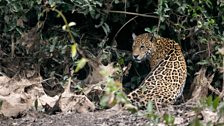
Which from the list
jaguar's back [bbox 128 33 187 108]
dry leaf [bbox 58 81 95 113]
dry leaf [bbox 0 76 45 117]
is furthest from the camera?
jaguar's back [bbox 128 33 187 108]

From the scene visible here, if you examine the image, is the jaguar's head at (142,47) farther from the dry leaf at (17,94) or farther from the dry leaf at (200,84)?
the dry leaf at (17,94)

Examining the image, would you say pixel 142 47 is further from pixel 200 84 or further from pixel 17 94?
pixel 17 94

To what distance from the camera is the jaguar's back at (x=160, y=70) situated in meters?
6.17

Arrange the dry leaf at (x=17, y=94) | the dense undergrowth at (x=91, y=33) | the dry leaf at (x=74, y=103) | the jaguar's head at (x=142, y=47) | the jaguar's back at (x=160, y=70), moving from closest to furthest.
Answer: the dry leaf at (x=17, y=94)
the dry leaf at (x=74, y=103)
the jaguar's back at (x=160, y=70)
the dense undergrowth at (x=91, y=33)
the jaguar's head at (x=142, y=47)

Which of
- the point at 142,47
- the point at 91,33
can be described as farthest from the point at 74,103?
the point at 91,33

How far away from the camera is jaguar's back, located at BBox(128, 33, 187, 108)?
6.17 m

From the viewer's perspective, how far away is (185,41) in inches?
282

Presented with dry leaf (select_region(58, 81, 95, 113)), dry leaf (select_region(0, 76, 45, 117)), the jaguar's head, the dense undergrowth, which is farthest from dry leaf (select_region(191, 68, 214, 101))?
dry leaf (select_region(0, 76, 45, 117))

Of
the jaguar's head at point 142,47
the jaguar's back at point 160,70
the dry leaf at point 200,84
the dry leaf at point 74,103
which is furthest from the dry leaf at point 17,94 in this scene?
the dry leaf at point 200,84

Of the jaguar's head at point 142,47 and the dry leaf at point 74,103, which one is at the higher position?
the jaguar's head at point 142,47

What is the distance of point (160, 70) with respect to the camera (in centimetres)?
651

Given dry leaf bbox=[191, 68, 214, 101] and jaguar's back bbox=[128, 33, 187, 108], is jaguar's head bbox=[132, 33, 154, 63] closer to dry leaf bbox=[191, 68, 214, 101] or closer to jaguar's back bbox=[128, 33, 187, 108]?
jaguar's back bbox=[128, 33, 187, 108]

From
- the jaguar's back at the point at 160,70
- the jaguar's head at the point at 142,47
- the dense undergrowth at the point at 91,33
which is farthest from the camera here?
the jaguar's head at the point at 142,47

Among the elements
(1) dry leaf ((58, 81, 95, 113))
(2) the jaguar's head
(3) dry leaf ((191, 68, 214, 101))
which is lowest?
(1) dry leaf ((58, 81, 95, 113))
